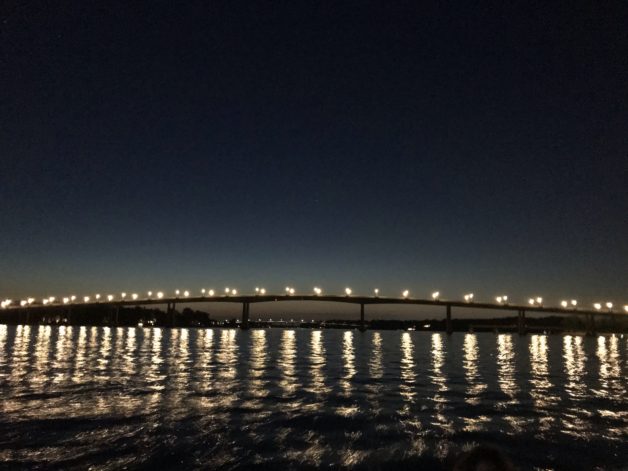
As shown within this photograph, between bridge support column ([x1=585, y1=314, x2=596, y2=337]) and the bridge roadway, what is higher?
the bridge roadway

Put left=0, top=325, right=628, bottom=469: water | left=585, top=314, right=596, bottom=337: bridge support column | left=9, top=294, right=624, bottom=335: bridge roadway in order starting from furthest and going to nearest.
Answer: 1. left=585, top=314, right=596, bottom=337: bridge support column
2. left=9, top=294, right=624, bottom=335: bridge roadway
3. left=0, top=325, right=628, bottom=469: water

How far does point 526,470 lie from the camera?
868 cm

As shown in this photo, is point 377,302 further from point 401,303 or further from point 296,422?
point 296,422

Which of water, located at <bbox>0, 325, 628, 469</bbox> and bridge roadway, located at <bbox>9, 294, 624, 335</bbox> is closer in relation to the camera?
water, located at <bbox>0, 325, 628, 469</bbox>

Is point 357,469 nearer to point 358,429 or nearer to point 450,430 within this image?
point 358,429

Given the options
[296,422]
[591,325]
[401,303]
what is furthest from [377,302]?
[296,422]

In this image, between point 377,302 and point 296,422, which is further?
point 377,302

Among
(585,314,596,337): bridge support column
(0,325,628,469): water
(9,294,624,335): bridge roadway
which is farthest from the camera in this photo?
(585,314,596,337): bridge support column

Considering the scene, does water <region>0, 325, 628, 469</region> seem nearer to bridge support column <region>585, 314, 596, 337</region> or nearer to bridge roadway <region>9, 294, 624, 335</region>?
bridge roadway <region>9, 294, 624, 335</region>

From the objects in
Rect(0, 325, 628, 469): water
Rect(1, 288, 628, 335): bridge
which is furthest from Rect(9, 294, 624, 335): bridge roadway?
Rect(0, 325, 628, 469): water

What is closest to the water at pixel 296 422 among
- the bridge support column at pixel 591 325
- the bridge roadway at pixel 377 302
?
the bridge roadway at pixel 377 302

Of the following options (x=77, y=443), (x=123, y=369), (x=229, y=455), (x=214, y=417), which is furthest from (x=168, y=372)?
(x=229, y=455)

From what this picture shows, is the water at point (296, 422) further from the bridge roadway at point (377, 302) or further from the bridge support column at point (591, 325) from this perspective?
the bridge support column at point (591, 325)

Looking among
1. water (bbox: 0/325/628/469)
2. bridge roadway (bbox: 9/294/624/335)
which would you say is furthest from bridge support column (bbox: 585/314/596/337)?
water (bbox: 0/325/628/469)
